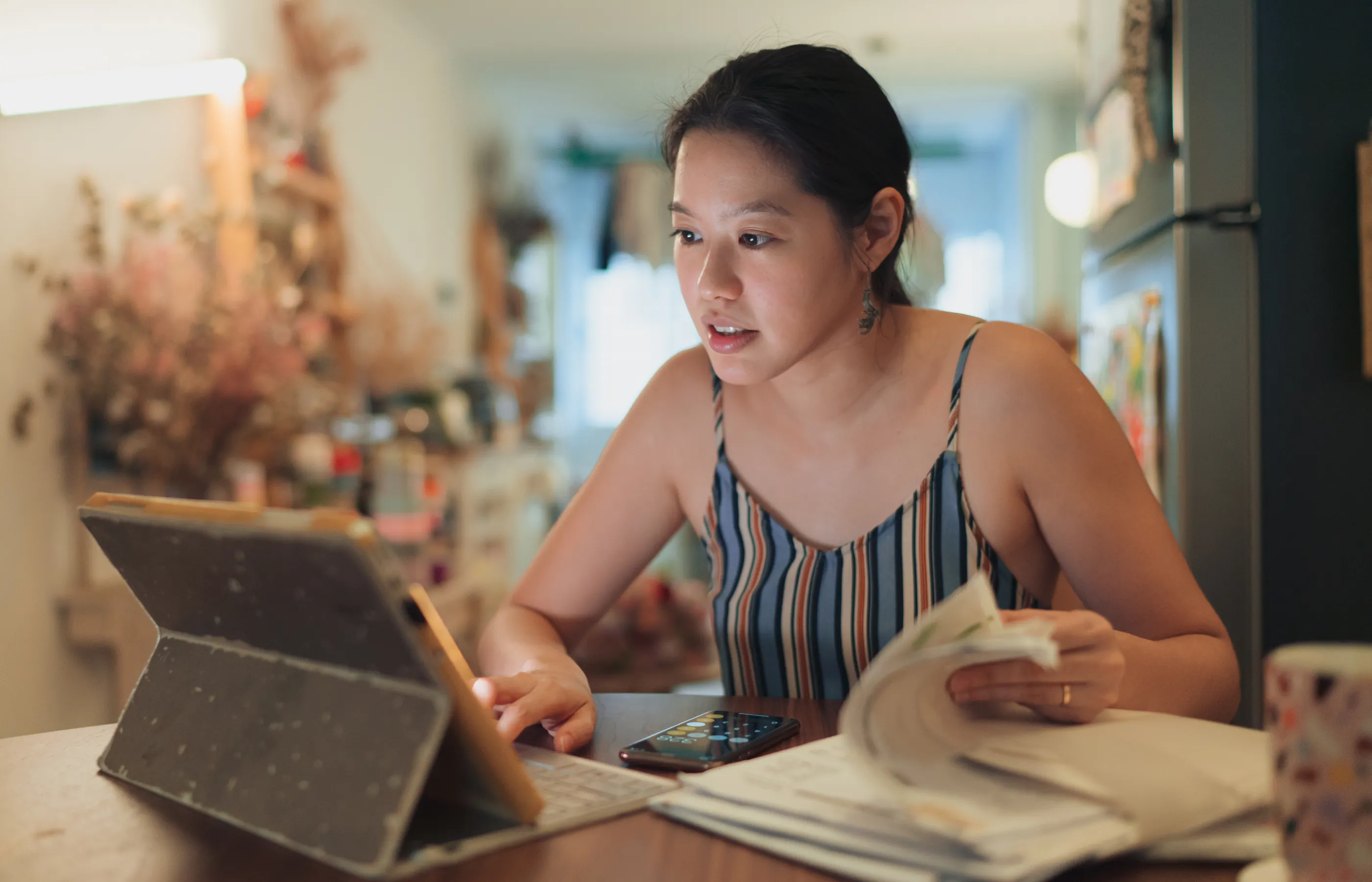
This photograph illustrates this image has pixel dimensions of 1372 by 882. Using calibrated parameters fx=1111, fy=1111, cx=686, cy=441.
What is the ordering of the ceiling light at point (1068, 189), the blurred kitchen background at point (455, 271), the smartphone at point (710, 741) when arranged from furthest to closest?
the ceiling light at point (1068, 189), the blurred kitchen background at point (455, 271), the smartphone at point (710, 741)

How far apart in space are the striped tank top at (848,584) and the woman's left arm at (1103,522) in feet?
0.19

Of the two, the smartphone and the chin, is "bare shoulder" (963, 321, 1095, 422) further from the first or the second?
the smartphone

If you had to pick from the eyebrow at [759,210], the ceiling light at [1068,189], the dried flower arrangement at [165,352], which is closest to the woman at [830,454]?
the eyebrow at [759,210]

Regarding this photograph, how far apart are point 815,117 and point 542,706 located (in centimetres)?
66

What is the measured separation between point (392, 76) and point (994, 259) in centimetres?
396

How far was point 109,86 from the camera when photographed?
2178mm

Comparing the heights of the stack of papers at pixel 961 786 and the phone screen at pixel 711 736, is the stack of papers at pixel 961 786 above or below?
above

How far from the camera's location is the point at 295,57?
11.5 ft

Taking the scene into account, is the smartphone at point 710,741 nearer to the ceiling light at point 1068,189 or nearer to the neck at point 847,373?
the neck at point 847,373

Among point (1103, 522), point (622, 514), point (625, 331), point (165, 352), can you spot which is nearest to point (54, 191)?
point (165, 352)

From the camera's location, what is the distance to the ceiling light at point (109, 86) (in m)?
2.07

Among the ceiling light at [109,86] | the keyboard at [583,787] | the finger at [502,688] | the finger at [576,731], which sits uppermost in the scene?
the ceiling light at [109,86]

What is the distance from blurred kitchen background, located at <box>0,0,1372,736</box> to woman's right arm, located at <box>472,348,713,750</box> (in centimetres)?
37

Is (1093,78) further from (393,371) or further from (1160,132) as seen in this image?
(393,371)
